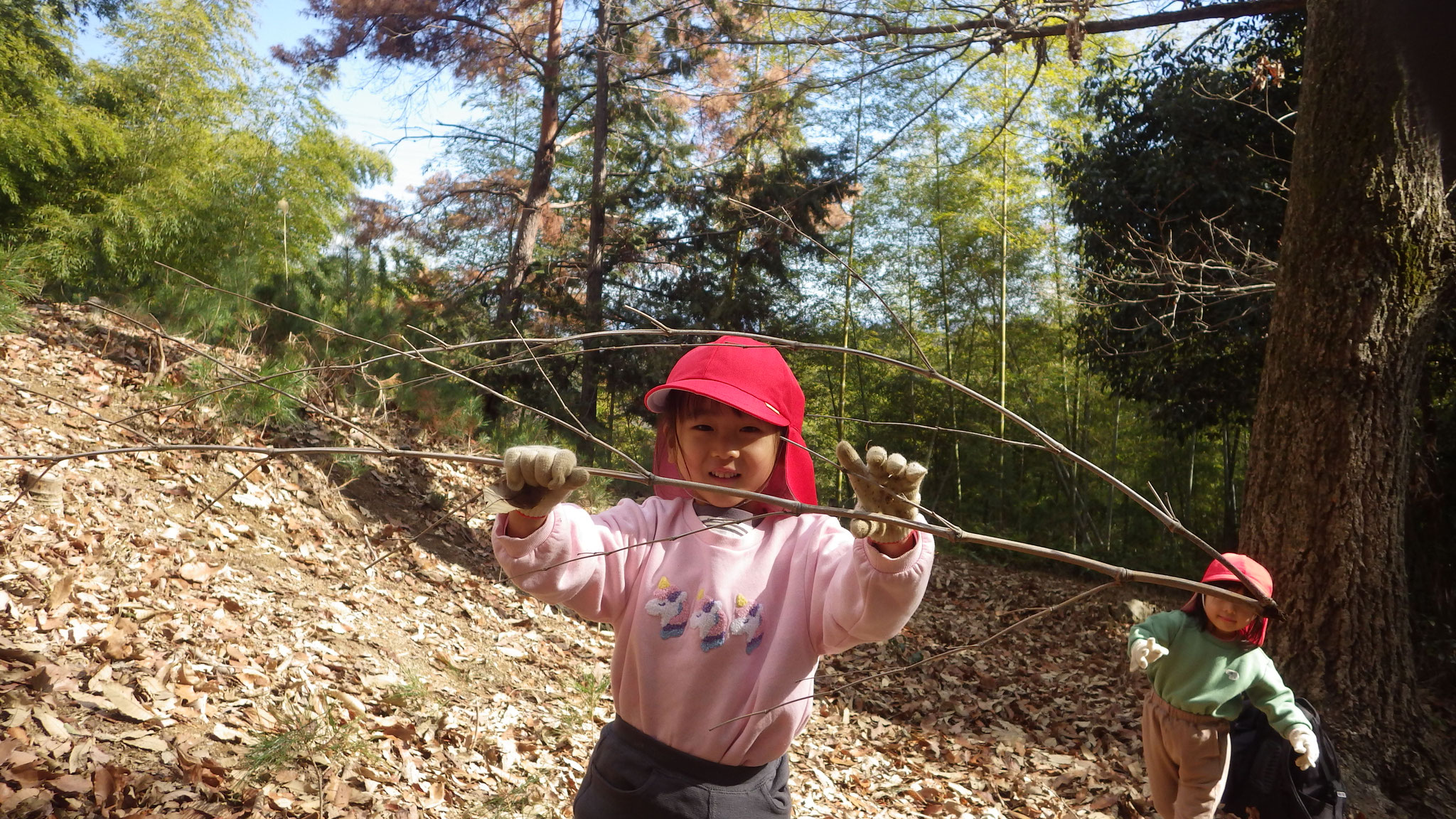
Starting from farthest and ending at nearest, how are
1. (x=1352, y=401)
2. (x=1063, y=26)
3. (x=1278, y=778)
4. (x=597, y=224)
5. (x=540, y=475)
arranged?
(x=597, y=224) < (x=1063, y=26) < (x=1352, y=401) < (x=1278, y=778) < (x=540, y=475)

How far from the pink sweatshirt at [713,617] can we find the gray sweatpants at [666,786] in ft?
0.07

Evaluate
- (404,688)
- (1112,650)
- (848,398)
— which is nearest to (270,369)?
(404,688)

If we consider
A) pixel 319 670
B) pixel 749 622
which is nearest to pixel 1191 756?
pixel 749 622

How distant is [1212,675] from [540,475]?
2157 millimetres

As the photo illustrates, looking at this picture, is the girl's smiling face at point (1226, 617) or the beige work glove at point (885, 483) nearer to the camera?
the beige work glove at point (885, 483)

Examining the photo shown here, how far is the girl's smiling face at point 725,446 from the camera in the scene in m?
1.48

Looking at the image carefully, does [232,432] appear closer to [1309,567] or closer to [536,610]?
[536,610]

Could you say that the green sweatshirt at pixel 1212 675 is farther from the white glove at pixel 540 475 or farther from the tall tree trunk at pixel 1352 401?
the white glove at pixel 540 475

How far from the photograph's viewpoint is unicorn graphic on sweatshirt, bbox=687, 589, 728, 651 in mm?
1438

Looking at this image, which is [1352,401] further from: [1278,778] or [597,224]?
[597,224]

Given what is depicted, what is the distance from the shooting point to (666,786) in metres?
1.40

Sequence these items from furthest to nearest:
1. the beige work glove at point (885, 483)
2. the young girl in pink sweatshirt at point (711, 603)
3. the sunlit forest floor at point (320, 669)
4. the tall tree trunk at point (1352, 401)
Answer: the tall tree trunk at point (1352, 401) → the sunlit forest floor at point (320, 669) → the young girl in pink sweatshirt at point (711, 603) → the beige work glove at point (885, 483)

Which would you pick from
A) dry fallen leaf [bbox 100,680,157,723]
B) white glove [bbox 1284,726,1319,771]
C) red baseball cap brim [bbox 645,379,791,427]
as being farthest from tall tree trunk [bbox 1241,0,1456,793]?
dry fallen leaf [bbox 100,680,157,723]

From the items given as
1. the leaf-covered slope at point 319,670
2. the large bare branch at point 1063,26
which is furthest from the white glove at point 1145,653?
the large bare branch at point 1063,26
